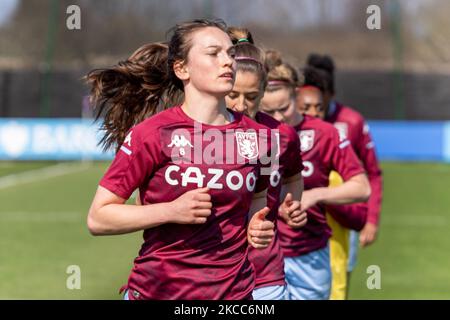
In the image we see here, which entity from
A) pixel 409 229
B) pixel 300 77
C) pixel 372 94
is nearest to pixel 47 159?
pixel 372 94

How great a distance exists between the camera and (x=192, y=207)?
3.68 metres

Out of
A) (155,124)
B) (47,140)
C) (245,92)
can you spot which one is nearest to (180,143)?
(155,124)

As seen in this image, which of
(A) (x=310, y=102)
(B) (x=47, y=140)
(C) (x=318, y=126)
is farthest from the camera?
(B) (x=47, y=140)

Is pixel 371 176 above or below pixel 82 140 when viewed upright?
below

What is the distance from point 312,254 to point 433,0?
34.2m

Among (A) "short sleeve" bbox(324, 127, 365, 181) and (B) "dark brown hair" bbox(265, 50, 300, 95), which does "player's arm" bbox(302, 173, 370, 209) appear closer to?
(A) "short sleeve" bbox(324, 127, 365, 181)

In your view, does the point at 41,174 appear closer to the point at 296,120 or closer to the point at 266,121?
the point at 296,120

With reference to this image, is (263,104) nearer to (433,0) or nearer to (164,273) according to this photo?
(164,273)

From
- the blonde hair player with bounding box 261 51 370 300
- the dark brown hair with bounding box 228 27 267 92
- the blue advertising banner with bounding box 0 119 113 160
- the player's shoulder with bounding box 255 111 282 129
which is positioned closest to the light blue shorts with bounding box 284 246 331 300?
the blonde hair player with bounding box 261 51 370 300

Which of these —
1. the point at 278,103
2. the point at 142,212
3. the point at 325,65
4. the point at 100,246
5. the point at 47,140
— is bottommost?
the point at 100,246

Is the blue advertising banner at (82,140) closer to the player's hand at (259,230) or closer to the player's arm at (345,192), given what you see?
the player's arm at (345,192)

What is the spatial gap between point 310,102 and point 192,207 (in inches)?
124

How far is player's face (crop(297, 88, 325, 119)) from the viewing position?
666cm

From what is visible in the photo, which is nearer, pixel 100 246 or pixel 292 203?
pixel 292 203
